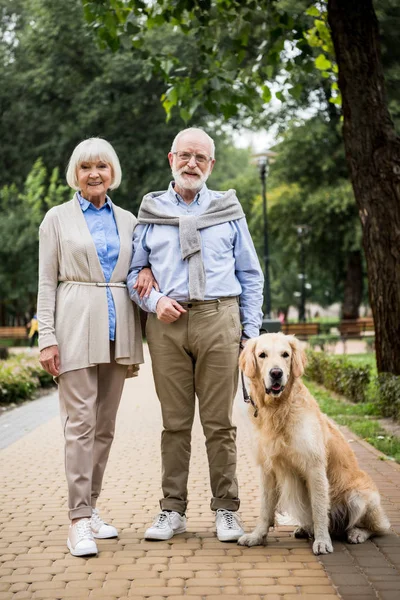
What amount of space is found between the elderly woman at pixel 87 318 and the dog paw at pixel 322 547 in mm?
1268

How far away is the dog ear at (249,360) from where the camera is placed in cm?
465

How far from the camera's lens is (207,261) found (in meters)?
4.93

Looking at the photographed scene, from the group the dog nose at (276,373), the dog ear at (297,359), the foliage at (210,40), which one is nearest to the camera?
the dog nose at (276,373)

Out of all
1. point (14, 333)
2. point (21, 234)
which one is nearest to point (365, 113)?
point (21, 234)

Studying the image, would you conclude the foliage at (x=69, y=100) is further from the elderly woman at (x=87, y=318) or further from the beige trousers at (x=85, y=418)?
the beige trousers at (x=85, y=418)

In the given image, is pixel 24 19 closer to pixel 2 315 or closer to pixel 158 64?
pixel 2 315

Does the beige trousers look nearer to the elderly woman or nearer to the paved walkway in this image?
the elderly woman

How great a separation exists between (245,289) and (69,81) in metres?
36.6

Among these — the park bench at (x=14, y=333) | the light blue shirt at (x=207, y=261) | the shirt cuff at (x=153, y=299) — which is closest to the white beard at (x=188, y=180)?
the light blue shirt at (x=207, y=261)

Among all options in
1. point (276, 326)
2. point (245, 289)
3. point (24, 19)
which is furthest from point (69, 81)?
point (245, 289)

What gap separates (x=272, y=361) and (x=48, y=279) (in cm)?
144

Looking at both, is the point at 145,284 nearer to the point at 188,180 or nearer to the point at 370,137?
the point at 188,180

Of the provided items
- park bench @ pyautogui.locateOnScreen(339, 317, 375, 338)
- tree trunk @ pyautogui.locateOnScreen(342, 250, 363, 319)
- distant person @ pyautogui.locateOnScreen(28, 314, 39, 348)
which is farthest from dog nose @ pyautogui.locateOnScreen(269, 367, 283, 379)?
tree trunk @ pyautogui.locateOnScreen(342, 250, 363, 319)

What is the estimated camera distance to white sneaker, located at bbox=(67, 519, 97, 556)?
4.54 metres
